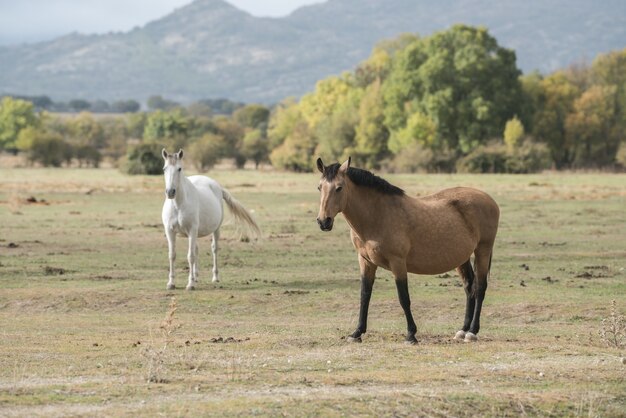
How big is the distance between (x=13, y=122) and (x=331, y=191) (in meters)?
131

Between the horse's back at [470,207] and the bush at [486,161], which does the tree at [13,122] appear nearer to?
the bush at [486,161]

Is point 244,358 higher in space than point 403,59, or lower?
lower

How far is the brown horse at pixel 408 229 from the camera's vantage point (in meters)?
13.3

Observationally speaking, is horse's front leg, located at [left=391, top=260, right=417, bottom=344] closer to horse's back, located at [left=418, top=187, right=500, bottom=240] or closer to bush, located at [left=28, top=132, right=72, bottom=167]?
horse's back, located at [left=418, top=187, right=500, bottom=240]

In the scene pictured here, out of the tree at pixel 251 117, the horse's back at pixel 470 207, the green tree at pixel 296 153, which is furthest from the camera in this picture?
the tree at pixel 251 117

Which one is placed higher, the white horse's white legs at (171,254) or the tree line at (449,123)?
the tree line at (449,123)

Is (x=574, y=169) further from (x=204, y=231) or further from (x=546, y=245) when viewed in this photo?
(x=204, y=231)

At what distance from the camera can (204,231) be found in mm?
22266

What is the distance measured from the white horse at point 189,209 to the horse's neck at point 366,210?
23.3 feet

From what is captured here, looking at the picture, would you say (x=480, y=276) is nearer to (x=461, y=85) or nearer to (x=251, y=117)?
(x=461, y=85)

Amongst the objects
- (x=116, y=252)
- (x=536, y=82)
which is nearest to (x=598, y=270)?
(x=116, y=252)

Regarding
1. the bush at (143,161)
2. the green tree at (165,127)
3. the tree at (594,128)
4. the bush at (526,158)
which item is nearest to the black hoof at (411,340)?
the bush at (143,161)

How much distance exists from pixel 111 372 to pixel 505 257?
1589cm

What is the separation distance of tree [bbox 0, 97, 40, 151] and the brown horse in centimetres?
12872
